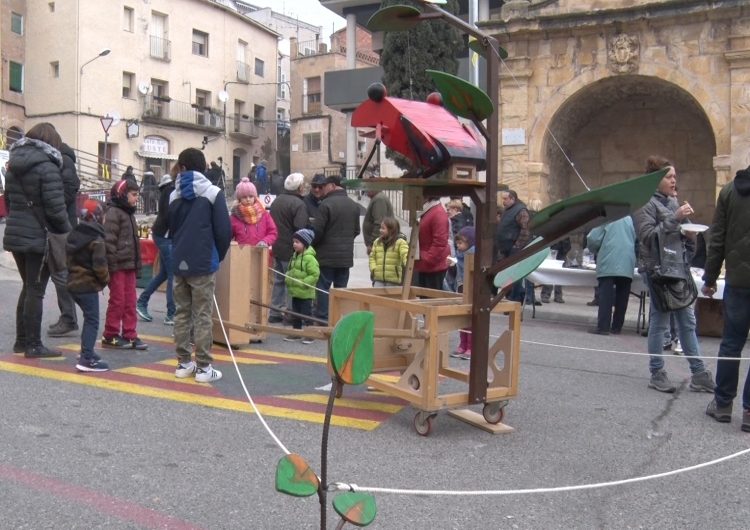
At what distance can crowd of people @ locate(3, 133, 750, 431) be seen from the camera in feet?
18.6

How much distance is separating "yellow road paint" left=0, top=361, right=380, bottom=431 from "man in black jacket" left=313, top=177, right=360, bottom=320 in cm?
290

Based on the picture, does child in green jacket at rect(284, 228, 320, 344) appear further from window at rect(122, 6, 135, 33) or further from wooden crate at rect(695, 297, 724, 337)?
window at rect(122, 6, 135, 33)

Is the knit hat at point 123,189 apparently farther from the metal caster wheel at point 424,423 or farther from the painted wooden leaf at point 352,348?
the painted wooden leaf at point 352,348

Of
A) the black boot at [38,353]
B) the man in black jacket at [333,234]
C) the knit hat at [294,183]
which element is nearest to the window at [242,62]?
the knit hat at [294,183]

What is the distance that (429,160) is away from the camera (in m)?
5.10

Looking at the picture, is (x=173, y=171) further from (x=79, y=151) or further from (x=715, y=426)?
(x=79, y=151)

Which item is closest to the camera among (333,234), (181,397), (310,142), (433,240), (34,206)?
(181,397)

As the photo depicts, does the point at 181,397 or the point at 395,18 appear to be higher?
the point at 395,18

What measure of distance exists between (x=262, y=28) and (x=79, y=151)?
51.0ft

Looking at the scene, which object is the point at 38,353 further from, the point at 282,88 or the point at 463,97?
the point at 282,88

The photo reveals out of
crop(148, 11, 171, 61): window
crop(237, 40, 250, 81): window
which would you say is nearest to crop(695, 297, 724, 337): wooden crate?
crop(148, 11, 171, 61): window

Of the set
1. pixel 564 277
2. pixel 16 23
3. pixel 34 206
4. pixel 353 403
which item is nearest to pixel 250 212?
pixel 34 206

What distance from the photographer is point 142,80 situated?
128ft

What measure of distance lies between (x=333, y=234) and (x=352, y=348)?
612 cm
